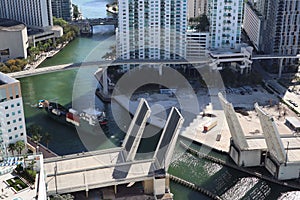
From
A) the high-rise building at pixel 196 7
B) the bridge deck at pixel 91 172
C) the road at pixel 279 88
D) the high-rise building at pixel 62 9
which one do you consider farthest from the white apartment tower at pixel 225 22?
the high-rise building at pixel 62 9

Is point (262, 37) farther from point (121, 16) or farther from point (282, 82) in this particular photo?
point (121, 16)

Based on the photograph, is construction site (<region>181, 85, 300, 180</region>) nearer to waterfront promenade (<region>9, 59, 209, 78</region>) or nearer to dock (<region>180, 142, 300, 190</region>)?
dock (<region>180, 142, 300, 190</region>)

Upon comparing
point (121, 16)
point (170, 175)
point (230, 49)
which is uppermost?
point (121, 16)

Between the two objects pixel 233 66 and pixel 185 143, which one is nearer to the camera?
pixel 185 143

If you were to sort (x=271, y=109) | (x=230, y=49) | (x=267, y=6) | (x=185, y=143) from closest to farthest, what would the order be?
(x=185, y=143) < (x=271, y=109) < (x=230, y=49) < (x=267, y=6)

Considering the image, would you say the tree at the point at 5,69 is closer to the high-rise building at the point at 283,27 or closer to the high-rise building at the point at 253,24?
the high-rise building at the point at 283,27

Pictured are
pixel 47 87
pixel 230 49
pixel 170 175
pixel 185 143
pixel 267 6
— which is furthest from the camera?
pixel 267 6

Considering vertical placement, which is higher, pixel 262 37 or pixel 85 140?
pixel 262 37

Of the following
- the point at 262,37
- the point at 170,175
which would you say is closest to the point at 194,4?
the point at 262,37
